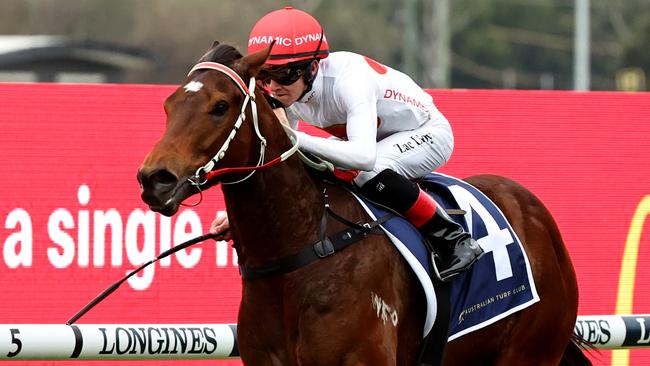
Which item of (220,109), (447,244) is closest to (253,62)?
(220,109)

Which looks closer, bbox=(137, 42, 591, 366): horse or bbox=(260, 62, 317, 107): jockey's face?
bbox=(137, 42, 591, 366): horse

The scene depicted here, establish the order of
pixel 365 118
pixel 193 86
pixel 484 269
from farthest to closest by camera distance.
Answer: pixel 484 269
pixel 365 118
pixel 193 86

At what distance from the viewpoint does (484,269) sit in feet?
17.6

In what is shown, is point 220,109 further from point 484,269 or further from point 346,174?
point 484,269

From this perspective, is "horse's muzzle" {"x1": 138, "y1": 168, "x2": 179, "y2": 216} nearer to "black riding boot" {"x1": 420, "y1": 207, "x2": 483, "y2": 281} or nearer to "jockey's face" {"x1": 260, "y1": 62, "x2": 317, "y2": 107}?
"jockey's face" {"x1": 260, "y1": 62, "x2": 317, "y2": 107}

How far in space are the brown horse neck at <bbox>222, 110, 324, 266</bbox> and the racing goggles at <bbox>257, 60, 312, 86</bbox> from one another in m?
0.28

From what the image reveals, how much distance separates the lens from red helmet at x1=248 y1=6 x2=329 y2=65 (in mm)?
4797

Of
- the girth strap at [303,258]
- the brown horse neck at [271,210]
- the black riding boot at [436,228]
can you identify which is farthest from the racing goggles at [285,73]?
the girth strap at [303,258]

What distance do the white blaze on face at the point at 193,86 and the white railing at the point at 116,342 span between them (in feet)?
5.94

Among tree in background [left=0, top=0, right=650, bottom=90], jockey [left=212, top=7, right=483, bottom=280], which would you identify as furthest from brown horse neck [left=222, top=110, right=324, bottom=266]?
tree in background [left=0, top=0, right=650, bottom=90]

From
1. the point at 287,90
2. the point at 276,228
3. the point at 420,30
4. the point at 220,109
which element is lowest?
the point at 276,228

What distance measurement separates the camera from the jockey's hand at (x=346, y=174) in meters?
4.95

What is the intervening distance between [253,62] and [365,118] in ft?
1.67

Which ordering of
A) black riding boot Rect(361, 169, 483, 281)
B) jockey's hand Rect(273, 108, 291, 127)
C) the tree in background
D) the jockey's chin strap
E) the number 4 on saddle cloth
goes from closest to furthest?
the jockey's chin strap < jockey's hand Rect(273, 108, 291, 127) < black riding boot Rect(361, 169, 483, 281) < the number 4 on saddle cloth < the tree in background
